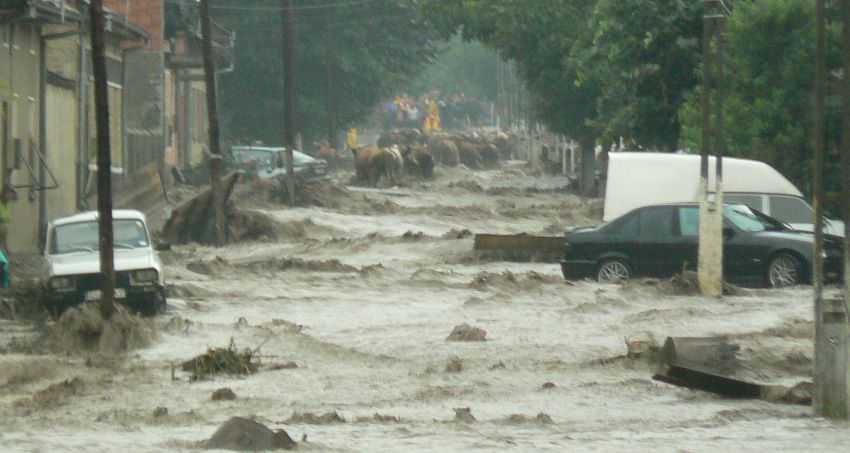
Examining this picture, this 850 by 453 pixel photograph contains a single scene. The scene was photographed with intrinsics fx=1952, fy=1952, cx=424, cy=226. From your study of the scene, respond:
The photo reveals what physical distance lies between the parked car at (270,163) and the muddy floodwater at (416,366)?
21471mm

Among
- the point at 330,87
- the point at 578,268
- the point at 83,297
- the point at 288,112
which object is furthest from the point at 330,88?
the point at 83,297

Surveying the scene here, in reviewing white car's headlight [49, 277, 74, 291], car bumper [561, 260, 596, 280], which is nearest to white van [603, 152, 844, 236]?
car bumper [561, 260, 596, 280]

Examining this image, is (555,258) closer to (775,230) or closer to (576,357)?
(775,230)

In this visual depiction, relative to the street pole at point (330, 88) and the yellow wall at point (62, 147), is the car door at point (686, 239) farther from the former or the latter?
the street pole at point (330, 88)

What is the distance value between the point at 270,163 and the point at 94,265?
124ft

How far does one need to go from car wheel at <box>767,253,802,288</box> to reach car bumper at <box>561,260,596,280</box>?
9.13 feet

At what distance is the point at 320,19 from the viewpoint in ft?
268

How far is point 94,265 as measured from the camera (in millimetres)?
24828

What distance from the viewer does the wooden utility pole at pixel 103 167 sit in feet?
73.6

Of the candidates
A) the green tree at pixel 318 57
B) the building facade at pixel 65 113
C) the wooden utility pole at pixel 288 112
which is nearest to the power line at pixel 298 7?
the green tree at pixel 318 57

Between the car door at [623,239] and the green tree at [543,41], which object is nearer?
the car door at [623,239]

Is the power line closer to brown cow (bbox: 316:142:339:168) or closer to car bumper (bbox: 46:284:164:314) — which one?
brown cow (bbox: 316:142:339:168)

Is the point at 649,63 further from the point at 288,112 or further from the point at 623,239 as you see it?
the point at 623,239

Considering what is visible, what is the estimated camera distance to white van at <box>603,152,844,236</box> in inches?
1238
